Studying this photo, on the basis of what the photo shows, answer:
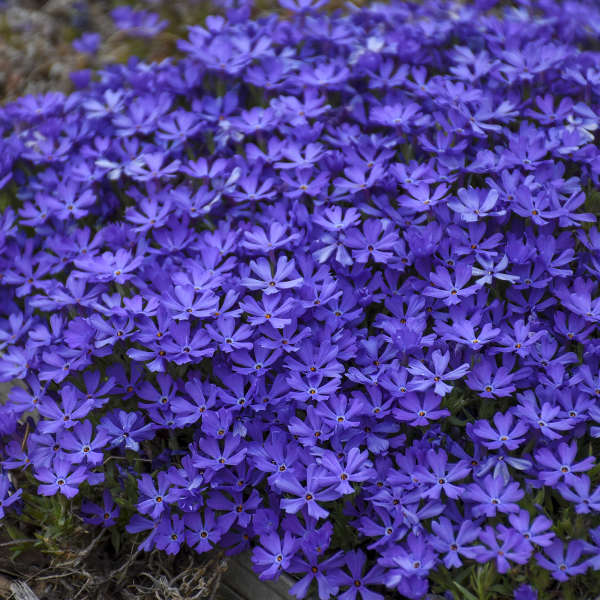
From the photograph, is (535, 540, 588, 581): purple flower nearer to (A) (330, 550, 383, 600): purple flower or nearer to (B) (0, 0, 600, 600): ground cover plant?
(B) (0, 0, 600, 600): ground cover plant

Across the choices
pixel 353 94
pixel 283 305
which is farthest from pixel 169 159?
pixel 283 305

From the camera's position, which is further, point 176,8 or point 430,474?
point 176,8

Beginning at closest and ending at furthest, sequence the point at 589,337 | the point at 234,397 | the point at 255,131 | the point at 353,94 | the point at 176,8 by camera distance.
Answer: the point at 234,397
the point at 589,337
the point at 255,131
the point at 353,94
the point at 176,8

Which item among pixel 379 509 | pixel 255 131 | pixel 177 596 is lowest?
pixel 177 596

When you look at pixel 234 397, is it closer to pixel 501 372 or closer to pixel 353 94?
pixel 501 372

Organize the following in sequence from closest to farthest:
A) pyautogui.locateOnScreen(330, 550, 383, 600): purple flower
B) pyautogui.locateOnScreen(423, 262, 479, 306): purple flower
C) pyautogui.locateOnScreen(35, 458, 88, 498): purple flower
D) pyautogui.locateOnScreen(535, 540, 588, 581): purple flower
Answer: pyautogui.locateOnScreen(535, 540, 588, 581): purple flower < pyautogui.locateOnScreen(330, 550, 383, 600): purple flower < pyautogui.locateOnScreen(35, 458, 88, 498): purple flower < pyautogui.locateOnScreen(423, 262, 479, 306): purple flower

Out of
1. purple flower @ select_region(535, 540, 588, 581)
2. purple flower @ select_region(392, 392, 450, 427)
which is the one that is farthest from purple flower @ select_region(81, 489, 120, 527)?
purple flower @ select_region(535, 540, 588, 581)

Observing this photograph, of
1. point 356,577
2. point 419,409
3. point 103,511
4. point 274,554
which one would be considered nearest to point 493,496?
point 419,409

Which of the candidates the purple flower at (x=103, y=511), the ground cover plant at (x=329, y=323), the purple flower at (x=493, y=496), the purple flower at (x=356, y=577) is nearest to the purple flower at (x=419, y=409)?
the ground cover plant at (x=329, y=323)

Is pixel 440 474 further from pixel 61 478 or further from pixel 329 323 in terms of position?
pixel 61 478
